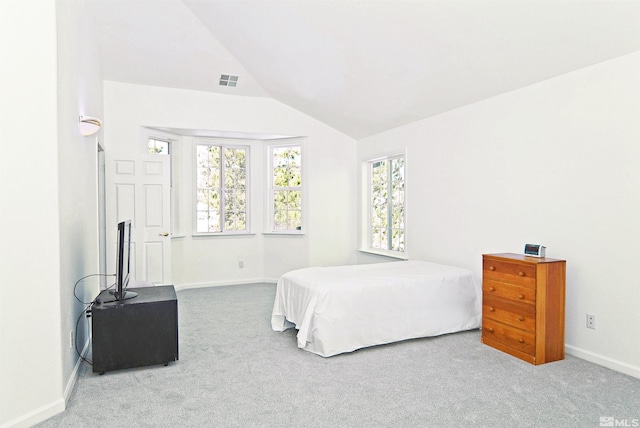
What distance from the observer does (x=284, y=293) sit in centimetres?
415

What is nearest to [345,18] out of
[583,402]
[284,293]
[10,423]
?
[284,293]

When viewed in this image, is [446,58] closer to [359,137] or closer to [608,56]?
[608,56]

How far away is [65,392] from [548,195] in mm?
3802

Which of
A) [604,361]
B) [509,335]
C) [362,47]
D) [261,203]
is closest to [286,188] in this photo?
[261,203]

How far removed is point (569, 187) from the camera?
3412 mm

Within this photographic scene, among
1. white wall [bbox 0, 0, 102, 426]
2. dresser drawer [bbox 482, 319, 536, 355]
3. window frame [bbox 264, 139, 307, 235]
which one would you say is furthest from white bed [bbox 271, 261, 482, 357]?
window frame [bbox 264, 139, 307, 235]

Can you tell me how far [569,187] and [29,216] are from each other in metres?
3.76

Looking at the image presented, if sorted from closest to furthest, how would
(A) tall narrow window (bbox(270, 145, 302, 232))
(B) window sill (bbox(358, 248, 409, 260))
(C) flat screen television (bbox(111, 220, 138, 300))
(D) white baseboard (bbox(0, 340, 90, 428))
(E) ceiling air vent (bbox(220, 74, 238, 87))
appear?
(D) white baseboard (bbox(0, 340, 90, 428)), (C) flat screen television (bbox(111, 220, 138, 300)), (B) window sill (bbox(358, 248, 409, 260)), (E) ceiling air vent (bbox(220, 74, 238, 87)), (A) tall narrow window (bbox(270, 145, 302, 232))

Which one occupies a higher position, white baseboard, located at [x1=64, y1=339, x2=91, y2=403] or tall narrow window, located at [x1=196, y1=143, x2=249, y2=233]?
Answer: tall narrow window, located at [x1=196, y1=143, x2=249, y2=233]

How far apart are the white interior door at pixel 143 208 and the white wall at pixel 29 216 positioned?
2.84 m

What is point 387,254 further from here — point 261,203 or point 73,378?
point 73,378

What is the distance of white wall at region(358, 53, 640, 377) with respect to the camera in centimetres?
302

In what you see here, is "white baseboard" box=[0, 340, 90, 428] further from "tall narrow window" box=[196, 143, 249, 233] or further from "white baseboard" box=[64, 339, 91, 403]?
"tall narrow window" box=[196, 143, 249, 233]

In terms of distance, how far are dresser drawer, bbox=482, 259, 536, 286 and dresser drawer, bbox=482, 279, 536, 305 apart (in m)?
0.04
